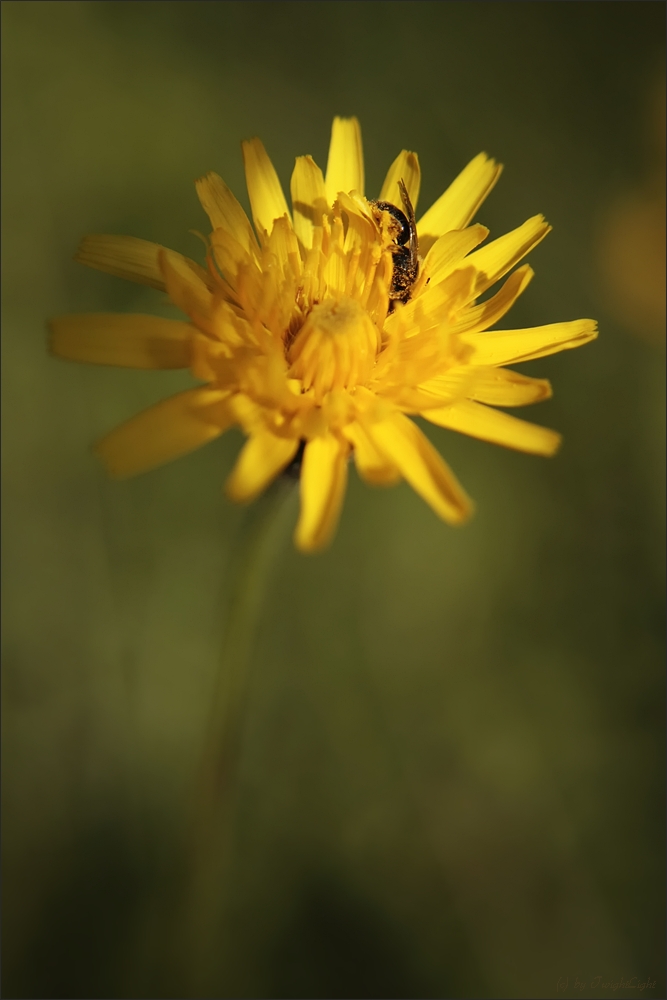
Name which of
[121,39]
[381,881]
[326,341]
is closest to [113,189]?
[121,39]

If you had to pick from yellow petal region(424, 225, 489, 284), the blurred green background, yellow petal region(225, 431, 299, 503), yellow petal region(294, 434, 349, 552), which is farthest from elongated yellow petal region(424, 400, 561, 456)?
the blurred green background

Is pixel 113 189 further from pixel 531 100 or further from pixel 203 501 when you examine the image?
pixel 531 100

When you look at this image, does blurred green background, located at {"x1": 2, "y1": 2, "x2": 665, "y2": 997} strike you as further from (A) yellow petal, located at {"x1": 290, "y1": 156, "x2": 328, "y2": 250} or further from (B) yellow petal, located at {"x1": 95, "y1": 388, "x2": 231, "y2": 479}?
(B) yellow petal, located at {"x1": 95, "y1": 388, "x2": 231, "y2": 479}

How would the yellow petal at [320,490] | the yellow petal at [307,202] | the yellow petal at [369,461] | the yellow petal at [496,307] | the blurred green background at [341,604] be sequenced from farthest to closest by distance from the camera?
the blurred green background at [341,604] → the yellow petal at [307,202] → the yellow petal at [496,307] → the yellow petal at [369,461] → the yellow petal at [320,490]

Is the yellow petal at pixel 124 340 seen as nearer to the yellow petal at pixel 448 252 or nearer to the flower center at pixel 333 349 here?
the flower center at pixel 333 349

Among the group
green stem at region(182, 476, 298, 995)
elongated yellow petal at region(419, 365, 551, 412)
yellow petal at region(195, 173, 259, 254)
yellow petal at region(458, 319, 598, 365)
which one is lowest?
green stem at region(182, 476, 298, 995)

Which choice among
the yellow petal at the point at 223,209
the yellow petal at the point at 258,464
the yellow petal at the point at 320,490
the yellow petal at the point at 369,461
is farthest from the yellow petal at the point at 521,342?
the yellow petal at the point at 223,209

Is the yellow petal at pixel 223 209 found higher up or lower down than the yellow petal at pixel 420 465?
higher up
